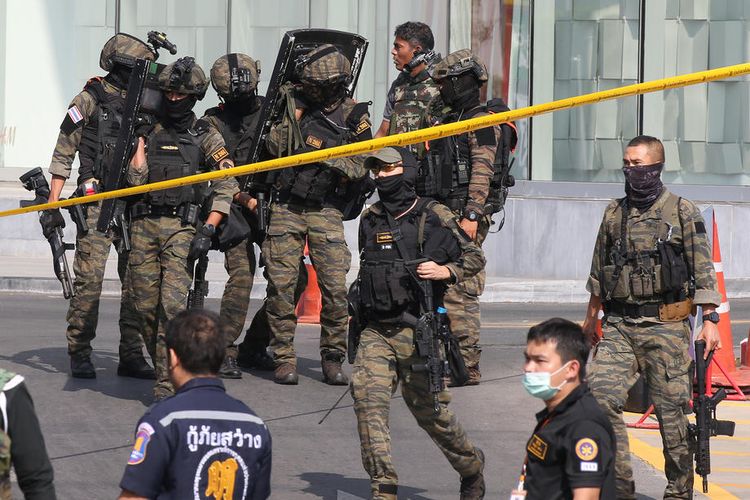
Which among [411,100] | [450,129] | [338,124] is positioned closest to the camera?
[450,129]

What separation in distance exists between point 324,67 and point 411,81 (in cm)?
138

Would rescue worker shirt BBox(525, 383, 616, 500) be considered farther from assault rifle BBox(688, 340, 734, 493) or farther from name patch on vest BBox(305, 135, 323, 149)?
name patch on vest BBox(305, 135, 323, 149)

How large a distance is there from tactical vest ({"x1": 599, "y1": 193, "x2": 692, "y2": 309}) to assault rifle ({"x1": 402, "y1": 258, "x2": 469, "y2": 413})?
870 millimetres

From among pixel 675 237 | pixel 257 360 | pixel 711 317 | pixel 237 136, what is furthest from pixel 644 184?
pixel 257 360

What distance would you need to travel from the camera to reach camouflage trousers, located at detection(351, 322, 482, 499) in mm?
7043

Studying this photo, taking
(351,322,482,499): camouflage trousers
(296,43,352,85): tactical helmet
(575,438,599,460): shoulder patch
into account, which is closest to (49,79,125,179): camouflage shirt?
(296,43,352,85): tactical helmet

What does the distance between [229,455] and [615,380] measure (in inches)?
126

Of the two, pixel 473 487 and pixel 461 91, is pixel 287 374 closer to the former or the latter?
pixel 461 91

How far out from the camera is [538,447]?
15.7 ft

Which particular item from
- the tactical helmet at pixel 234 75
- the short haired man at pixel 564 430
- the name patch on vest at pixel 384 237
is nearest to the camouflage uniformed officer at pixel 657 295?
the name patch on vest at pixel 384 237

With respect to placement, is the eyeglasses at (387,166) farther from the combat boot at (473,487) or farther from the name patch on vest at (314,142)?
the name patch on vest at (314,142)

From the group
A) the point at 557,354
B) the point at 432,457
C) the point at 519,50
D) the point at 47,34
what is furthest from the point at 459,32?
the point at 557,354

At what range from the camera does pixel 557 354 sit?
4.80m

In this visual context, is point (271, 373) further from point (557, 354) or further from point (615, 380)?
point (557, 354)
